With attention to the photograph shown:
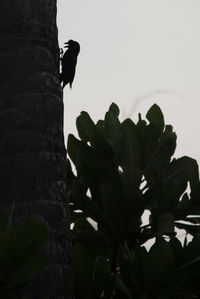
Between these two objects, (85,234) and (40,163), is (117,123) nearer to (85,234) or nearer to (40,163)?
(85,234)

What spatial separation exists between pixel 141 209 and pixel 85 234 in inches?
14.8

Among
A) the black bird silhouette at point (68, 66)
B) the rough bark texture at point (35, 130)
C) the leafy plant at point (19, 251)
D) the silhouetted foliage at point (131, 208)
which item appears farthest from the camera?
the black bird silhouette at point (68, 66)

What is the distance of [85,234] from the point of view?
3.71 m

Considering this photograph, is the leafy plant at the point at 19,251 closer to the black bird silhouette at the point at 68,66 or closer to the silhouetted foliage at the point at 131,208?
the silhouetted foliage at the point at 131,208

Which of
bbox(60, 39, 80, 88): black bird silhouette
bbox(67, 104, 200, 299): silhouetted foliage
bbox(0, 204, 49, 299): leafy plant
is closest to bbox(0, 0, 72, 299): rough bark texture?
bbox(0, 204, 49, 299): leafy plant

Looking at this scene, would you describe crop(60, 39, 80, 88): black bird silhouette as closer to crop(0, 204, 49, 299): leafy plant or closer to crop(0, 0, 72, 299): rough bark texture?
crop(0, 0, 72, 299): rough bark texture

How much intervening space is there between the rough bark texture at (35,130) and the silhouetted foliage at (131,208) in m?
0.52

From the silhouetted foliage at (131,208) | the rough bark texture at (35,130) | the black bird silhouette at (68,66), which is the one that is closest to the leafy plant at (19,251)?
the rough bark texture at (35,130)

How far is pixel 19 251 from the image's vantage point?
2355 mm

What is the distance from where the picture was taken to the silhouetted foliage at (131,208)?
334 cm

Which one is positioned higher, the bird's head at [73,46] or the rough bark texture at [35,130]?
the bird's head at [73,46]

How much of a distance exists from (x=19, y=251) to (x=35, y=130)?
0.79 metres

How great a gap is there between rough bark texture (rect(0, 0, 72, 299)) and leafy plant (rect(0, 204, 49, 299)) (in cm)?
25

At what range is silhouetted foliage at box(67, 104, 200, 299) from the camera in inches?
132
